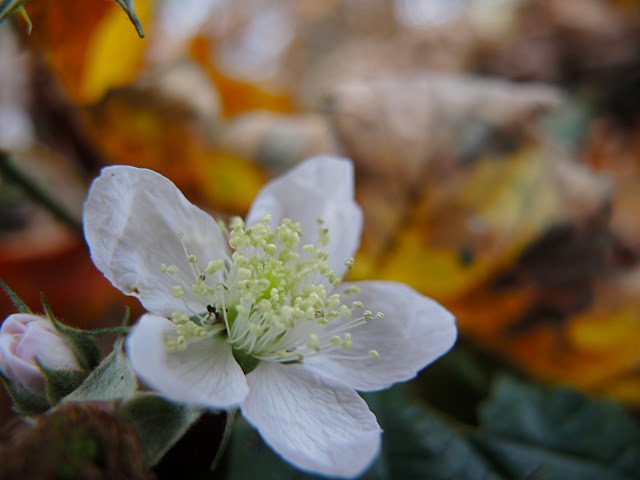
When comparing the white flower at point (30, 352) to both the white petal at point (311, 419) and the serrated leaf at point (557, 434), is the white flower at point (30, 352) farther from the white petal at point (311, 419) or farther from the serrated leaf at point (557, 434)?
the serrated leaf at point (557, 434)

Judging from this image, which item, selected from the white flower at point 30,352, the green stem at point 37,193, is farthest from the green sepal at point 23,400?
the green stem at point 37,193

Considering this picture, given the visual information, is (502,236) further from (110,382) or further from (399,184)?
(110,382)

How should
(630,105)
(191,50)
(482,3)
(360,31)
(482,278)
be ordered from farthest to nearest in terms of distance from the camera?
1. (360,31)
2. (482,3)
3. (630,105)
4. (191,50)
5. (482,278)

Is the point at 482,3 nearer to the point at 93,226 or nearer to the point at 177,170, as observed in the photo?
the point at 177,170

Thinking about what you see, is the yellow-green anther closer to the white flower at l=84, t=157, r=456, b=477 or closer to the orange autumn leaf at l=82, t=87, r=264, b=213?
the white flower at l=84, t=157, r=456, b=477

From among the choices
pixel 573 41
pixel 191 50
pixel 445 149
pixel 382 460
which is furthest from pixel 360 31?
pixel 382 460

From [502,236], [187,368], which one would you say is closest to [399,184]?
[502,236]
